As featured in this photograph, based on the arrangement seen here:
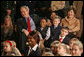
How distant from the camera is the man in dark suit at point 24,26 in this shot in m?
5.92

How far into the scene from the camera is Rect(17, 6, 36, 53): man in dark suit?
5922 millimetres

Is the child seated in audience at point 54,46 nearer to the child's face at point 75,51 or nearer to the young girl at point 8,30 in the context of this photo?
the child's face at point 75,51

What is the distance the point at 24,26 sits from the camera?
6.02 metres

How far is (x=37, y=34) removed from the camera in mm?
5711

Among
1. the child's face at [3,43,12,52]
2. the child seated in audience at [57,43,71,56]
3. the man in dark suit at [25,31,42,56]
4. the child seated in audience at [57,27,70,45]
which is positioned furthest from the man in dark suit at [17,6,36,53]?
the child seated in audience at [57,43,71,56]

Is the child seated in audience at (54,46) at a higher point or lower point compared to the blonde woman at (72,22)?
lower

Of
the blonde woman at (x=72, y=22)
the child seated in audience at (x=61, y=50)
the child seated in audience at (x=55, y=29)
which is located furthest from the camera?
the blonde woman at (x=72, y=22)

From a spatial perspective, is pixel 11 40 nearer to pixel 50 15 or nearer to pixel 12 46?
pixel 12 46

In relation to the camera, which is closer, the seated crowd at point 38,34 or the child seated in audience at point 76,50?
the child seated in audience at point 76,50

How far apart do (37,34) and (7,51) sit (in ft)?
2.37

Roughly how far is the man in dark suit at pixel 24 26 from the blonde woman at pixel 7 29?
17 cm

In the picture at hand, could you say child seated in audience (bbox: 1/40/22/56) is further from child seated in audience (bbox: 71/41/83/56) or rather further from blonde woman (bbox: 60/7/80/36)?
blonde woman (bbox: 60/7/80/36)

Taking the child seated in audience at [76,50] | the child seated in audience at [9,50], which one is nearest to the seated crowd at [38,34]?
the child seated in audience at [9,50]

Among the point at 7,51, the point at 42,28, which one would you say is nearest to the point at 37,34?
the point at 42,28
